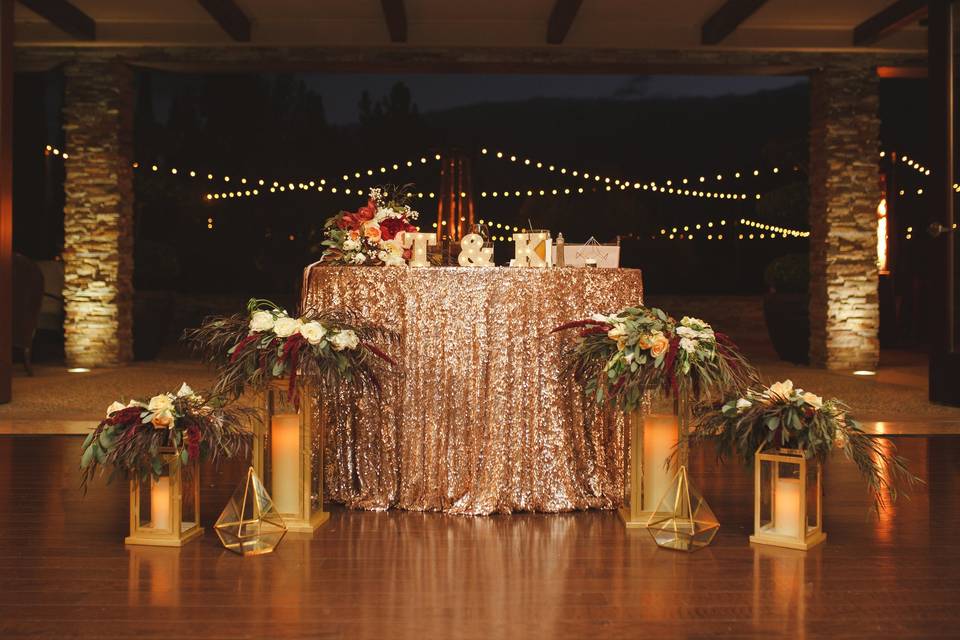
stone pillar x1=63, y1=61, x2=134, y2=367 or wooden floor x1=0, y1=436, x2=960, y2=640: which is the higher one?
stone pillar x1=63, y1=61, x2=134, y2=367

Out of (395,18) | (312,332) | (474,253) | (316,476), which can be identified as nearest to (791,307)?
(395,18)

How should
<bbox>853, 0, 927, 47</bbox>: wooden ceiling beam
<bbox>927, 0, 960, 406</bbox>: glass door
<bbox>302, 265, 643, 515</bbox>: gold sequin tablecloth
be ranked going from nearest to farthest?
<bbox>302, 265, 643, 515</bbox>: gold sequin tablecloth, <bbox>927, 0, 960, 406</bbox>: glass door, <bbox>853, 0, 927, 47</bbox>: wooden ceiling beam

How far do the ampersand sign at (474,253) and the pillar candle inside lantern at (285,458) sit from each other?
1003 mm

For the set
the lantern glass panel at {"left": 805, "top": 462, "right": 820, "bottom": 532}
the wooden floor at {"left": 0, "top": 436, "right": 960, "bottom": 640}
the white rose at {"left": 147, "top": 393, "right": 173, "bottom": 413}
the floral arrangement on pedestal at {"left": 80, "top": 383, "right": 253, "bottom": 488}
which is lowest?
the wooden floor at {"left": 0, "top": 436, "right": 960, "bottom": 640}

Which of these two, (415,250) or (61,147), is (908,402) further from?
(61,147)

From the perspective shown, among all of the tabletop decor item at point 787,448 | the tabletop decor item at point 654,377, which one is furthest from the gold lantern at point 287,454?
the tabletop decor item at point 787,448

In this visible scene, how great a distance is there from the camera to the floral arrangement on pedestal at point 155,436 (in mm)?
3254

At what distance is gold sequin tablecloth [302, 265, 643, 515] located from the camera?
12.5ft

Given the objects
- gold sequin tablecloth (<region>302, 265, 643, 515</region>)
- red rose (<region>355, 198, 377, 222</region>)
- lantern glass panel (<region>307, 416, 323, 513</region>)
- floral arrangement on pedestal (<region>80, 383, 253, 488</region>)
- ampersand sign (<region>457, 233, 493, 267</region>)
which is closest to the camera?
floral arrangement on pedestal (<region>80, 383, 253, 488</region>)

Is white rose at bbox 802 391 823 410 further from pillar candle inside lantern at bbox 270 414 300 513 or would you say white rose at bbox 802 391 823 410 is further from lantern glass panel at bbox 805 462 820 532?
pillar candle inside lantern at bbox 270 414 300 513

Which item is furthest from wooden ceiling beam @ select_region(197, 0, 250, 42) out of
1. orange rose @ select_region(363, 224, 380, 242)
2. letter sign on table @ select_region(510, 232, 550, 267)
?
letter sign on table @ select_region(510, 232, 550, 267)

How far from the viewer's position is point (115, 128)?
8.70 meters

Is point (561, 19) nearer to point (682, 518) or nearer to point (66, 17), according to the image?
point (66, 17)

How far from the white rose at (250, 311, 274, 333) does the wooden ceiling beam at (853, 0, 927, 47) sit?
578 centimetres
